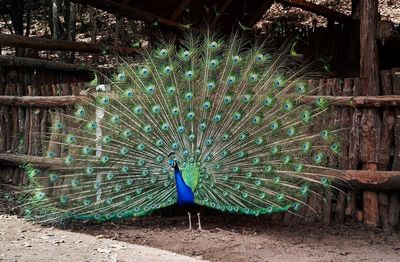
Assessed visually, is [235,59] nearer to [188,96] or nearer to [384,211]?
[188,96]

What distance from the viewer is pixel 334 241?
6219mm

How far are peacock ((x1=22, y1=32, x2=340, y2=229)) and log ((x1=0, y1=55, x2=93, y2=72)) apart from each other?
9.32 feet

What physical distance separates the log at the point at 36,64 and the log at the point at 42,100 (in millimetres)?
696

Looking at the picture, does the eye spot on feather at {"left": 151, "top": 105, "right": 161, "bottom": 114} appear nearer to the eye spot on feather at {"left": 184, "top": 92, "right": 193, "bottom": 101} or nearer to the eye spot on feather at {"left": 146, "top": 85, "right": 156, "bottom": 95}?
the eye spot on feather at {"left": 146, "top": 85, "right": 156, "bottom": 95}

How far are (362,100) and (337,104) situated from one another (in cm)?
30

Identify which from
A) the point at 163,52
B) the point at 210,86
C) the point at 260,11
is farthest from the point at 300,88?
the point at 260,11

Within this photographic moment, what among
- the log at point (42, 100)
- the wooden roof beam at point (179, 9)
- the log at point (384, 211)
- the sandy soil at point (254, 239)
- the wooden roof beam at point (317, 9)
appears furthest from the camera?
the wooden roof beam at point (317, 9)

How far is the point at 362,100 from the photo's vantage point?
6500mm

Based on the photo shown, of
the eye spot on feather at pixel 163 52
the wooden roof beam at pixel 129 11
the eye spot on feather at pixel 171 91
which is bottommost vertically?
the eye spot on feather at pixel 171 91

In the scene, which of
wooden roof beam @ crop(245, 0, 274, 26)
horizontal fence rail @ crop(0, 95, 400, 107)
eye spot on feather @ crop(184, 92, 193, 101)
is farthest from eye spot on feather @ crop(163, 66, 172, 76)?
wooden roof beam @ crop(245, 0, 274, 26)

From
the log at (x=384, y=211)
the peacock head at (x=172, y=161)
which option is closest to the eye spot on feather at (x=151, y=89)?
the peacock head at (x=172, y=161)

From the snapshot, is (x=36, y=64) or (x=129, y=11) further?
(x=36, y=64)

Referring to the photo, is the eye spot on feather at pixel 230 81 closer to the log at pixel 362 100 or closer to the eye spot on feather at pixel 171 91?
the eye spot on feather at pixel 171 91

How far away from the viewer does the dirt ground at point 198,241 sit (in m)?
5.62
